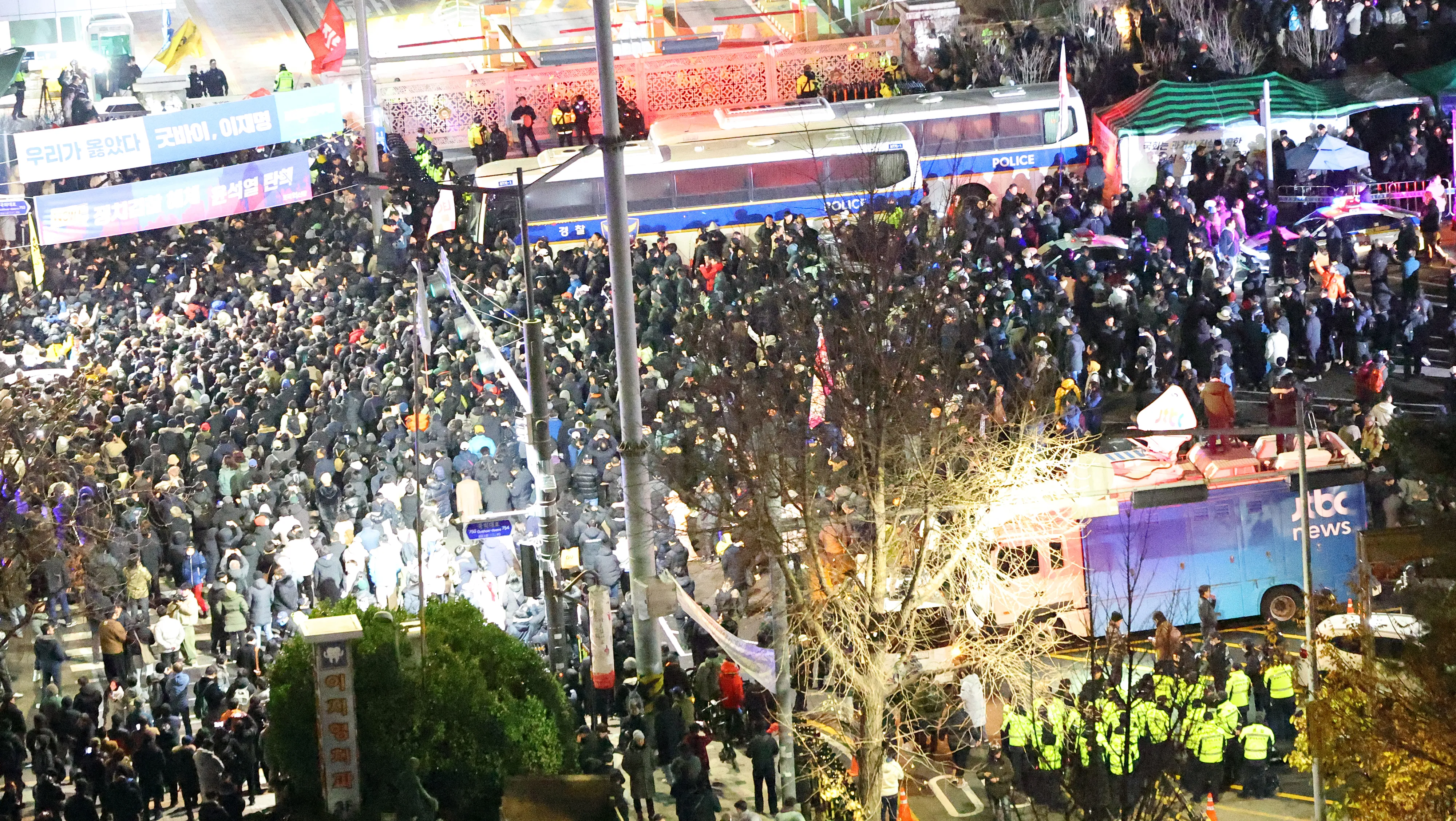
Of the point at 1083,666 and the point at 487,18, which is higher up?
the point at 487,18

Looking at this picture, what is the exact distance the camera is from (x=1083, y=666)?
2216 cm

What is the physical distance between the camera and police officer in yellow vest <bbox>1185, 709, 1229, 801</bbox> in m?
17.9

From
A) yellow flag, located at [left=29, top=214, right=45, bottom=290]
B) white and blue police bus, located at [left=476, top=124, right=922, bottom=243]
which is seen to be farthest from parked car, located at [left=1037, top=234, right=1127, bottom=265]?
yellow flag, located at [left=29, top=214, right=45, bottom=290]

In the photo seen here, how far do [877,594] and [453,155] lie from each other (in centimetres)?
2818

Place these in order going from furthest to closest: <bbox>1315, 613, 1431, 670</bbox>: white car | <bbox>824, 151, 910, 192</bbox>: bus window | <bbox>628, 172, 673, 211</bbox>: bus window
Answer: <bbox>628, 172, 673, 211</bbox>: bus window
<bbox>824, 151, 910, 192</bbox>: bus window
<bbox>1315, 613, 1431, 670</bbox>: white car

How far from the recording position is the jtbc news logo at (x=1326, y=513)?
2255 centimetres

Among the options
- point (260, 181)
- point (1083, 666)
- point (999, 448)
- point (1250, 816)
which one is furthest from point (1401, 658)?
point (260, 181)

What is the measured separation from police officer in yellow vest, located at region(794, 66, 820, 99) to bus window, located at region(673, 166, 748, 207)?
21.5 feet

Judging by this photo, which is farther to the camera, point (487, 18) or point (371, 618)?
point (487, 18)

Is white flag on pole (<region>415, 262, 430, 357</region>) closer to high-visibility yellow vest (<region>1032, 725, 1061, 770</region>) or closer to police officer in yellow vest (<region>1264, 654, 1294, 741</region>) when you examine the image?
high-visibility yellow vest (<region>1032, 725, 1061, 770</region>)

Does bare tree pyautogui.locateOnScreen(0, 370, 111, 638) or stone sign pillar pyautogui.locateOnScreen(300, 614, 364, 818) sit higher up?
bare tree pyautogui.locateOnScreen(0, 370, 111, 638)

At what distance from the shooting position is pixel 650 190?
37719mm

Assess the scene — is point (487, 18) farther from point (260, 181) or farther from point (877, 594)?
point (877, 594)

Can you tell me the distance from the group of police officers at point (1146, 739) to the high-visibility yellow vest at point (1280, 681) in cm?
1
